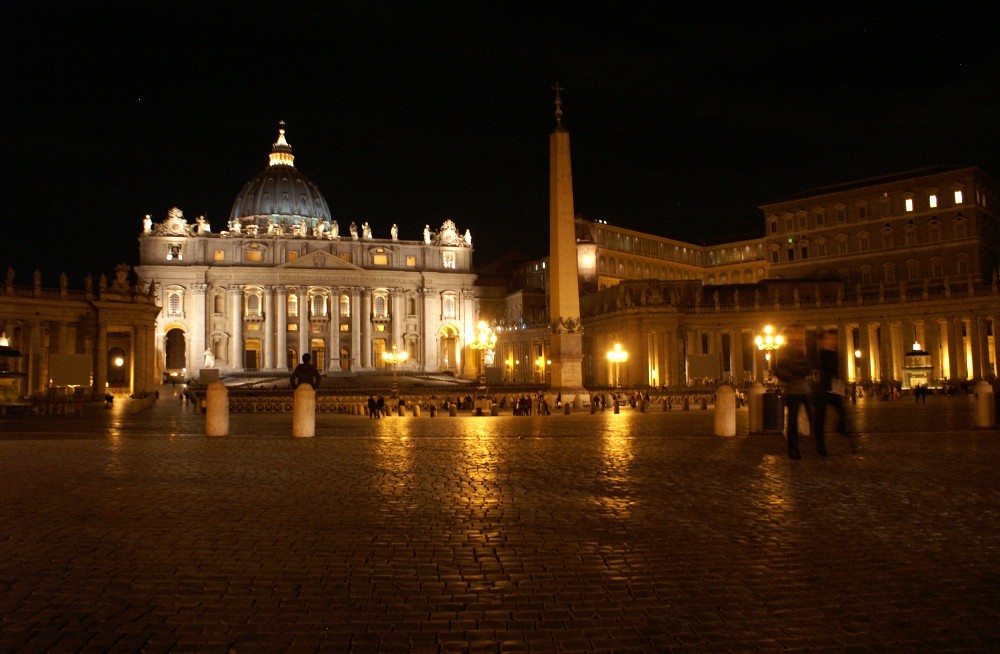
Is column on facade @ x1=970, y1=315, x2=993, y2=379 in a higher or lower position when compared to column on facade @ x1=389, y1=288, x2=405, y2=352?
lower

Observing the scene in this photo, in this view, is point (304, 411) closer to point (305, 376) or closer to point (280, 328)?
point (305, 376)

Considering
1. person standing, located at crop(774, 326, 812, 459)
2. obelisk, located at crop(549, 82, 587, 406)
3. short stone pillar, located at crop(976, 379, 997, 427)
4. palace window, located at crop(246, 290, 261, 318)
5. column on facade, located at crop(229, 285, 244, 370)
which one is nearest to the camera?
person standing, located at crop(774, 326, 812, 459)

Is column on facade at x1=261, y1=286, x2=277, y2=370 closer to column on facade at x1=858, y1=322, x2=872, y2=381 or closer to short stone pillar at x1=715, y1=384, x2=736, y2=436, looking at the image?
column on facade at x1=858, y1=322, x2=872, y2=381

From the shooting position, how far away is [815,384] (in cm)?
1273

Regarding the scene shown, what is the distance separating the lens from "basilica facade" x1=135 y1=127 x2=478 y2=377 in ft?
301

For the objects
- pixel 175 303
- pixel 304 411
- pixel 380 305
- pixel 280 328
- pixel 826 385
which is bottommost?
pixel 304 411

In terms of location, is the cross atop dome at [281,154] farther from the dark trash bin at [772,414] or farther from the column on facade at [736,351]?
the dark trash bin at [772,414]

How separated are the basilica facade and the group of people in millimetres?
76111

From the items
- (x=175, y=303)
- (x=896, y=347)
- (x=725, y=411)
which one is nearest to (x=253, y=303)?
(x=175, y=303)

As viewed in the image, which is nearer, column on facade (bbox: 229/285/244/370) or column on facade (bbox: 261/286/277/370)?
column on facade (bbox: 229/285/244/370)

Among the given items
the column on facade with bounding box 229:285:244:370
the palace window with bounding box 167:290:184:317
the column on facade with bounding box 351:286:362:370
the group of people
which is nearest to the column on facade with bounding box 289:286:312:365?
the column on facade with bounding box 351:286:362:370

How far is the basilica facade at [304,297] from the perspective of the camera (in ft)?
301

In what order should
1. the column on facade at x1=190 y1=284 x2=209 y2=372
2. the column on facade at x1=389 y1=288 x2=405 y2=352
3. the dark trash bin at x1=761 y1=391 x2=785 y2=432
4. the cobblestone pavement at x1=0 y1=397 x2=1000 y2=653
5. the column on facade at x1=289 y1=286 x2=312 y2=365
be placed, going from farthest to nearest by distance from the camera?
the column on facade at x1=389 y1=288 x2=405 y2=352 < the column on facade at x1=289 y1=286 x2=312 y2=365 < the column on facade at x1=190 y1=284 x2=209 y2=372 < the dark trash bin at x1=761 y1=391 x2=785 y2=432 < the cobblestone pavement at x1=0 y1=397 x2=1000 y2=653

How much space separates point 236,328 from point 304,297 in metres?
8.35
